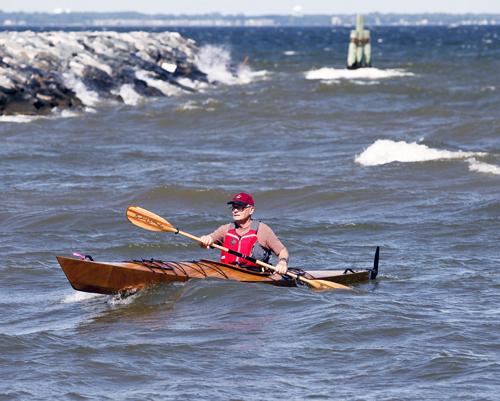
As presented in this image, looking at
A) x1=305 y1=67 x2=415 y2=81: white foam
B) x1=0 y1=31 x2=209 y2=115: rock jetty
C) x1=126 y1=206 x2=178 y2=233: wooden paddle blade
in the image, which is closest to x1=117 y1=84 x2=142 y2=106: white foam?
x1=0 y1=31 x2=209 y2=115: rock jetty

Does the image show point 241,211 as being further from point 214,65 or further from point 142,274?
point 214,65

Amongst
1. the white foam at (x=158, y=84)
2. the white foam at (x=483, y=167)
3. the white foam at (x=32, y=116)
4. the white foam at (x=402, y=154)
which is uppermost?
the white foam at (x=483, y=167)

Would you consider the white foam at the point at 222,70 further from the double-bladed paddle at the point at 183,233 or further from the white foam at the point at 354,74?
the double-bladed paddle at the point at 183,233

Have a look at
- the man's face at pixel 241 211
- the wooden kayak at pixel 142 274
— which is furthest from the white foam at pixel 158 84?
the man's face at pixel 241 211

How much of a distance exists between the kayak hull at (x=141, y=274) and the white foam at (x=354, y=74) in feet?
130

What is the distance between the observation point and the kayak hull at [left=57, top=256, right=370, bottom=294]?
12.0 m

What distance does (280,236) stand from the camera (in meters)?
16.8

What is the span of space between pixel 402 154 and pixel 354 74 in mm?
31355

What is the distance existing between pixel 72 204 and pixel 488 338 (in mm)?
10039

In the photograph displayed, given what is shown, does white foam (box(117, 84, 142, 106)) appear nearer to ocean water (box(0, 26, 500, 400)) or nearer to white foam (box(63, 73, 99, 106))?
white foam (box(63, 73, 99, 106))

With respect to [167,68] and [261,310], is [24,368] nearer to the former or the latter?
[261,310]

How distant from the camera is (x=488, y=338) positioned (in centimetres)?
1078

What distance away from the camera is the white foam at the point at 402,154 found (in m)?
24.3

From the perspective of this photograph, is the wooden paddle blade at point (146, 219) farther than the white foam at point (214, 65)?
No
